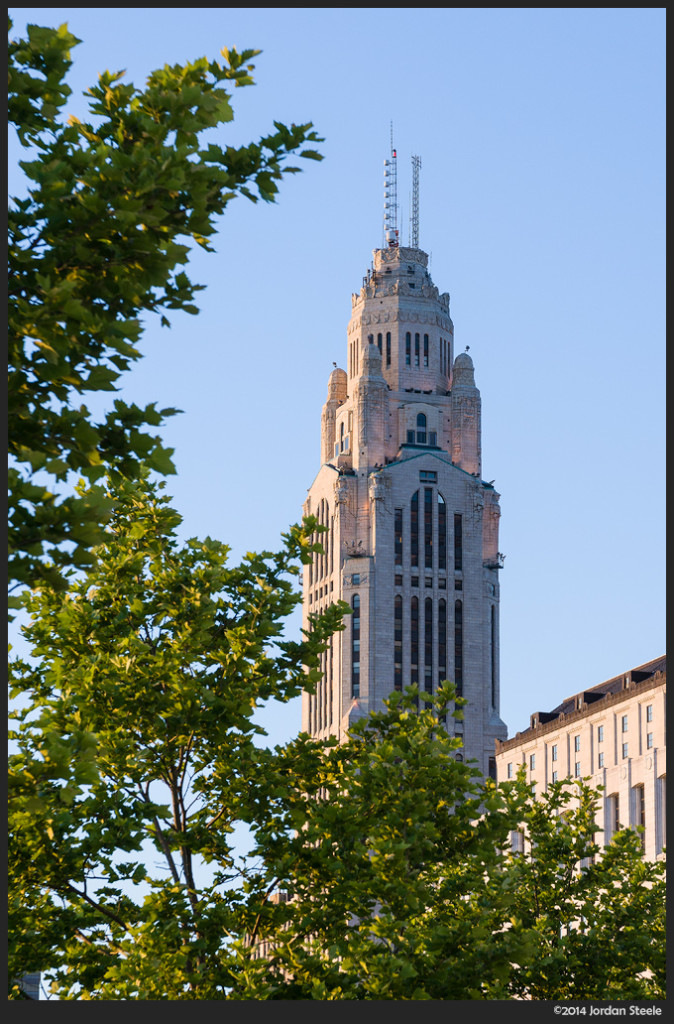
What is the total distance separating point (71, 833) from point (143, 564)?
5269mm

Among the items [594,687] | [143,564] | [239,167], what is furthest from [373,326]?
[239,167]

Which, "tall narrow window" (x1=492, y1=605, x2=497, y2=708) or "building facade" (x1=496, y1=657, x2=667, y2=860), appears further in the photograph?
"tall narrow window" (x1=492, y1=605, x2=497, y2=708)

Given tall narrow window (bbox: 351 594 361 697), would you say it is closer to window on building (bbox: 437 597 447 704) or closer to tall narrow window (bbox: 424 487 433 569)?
window on building (bbox: 437 597 447 704)

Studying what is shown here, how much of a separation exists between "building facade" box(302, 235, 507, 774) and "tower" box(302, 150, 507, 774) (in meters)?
0.15

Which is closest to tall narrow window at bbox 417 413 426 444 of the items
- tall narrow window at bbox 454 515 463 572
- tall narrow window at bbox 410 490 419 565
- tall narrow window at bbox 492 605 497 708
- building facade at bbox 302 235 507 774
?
building facade at bbox 302 235 507 774

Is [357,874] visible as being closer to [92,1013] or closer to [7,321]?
[92,1013]

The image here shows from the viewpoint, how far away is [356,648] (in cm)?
15412

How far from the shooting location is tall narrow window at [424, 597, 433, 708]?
153250 millimetres

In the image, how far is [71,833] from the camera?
24.4m

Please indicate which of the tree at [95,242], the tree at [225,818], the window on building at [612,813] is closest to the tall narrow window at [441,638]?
the window on building at [612,813]

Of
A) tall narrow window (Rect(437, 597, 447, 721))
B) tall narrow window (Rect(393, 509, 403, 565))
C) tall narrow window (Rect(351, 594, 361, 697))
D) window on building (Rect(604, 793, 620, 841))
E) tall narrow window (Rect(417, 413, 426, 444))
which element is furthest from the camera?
tall narrow window (Rect(417, 413, 426, 444))

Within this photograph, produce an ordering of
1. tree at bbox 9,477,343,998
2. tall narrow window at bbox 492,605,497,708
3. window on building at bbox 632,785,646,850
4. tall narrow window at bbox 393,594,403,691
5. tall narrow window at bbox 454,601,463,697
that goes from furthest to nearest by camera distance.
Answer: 1. tall narrow window at bbox 492,605,497,708
2. tall narrow window at bbox 454,601,463,697
3. tall narrow window at bbox 393,594,403,691
4. window on building at bbox 632,785,646,850
5. tree at bbox 9,477,343,998

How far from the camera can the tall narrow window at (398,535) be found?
157m

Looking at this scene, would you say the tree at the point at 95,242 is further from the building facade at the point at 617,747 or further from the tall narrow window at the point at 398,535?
the tall narrow window at the point at 398,535
